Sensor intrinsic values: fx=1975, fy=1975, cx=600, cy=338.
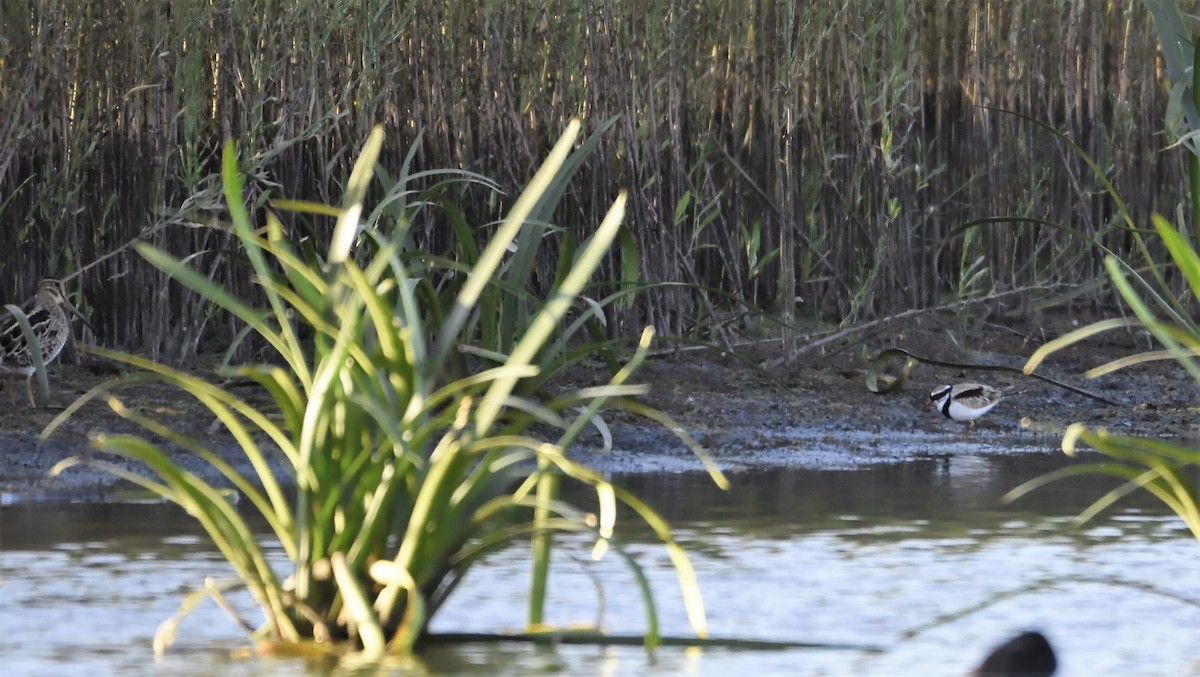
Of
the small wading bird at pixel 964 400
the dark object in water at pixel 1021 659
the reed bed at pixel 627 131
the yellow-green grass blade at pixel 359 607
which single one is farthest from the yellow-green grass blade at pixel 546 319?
the small wading bird at pixel 964 400

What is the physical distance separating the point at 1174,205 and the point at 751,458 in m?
4.74

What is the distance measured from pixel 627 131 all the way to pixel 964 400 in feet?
5.91

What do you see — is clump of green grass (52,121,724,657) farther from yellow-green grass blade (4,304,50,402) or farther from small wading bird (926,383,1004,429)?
small wading bird (926,383,1004,429)

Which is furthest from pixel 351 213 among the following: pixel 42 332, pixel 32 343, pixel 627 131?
pixel 627 131

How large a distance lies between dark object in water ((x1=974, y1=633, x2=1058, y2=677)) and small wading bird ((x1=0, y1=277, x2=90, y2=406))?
4.56 meters

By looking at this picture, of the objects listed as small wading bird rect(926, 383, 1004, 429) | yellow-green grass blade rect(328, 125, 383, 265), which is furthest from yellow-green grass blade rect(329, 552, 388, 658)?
small wading bird rect(926, 383, 1004, 429)

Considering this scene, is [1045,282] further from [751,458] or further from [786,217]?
[751,458]

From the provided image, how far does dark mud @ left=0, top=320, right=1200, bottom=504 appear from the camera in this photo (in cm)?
624

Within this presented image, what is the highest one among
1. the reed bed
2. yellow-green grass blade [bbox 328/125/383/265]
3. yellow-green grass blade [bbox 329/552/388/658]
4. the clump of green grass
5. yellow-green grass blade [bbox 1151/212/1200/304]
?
the reed bed

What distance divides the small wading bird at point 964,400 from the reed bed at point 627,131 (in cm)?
61

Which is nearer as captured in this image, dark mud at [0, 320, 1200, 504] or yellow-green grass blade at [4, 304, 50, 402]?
yellow-green grass blade at [4, 304, 50, 402]

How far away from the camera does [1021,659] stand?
3209 millimetres

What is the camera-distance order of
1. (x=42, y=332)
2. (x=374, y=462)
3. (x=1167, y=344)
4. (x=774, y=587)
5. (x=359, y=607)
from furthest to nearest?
(x=42, y=332)
(x=774, y=587)
(x=1167, y=344)
(x=374, y=462)
(x=359, y=607)

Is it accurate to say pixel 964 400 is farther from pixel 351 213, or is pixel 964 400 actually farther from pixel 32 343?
pixel 351 213
